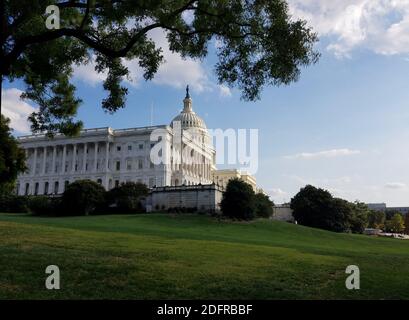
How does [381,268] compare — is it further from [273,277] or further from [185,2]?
[185,2]

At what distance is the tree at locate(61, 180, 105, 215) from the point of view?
7812cm

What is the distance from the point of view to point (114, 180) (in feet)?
425

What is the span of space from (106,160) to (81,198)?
5037cm

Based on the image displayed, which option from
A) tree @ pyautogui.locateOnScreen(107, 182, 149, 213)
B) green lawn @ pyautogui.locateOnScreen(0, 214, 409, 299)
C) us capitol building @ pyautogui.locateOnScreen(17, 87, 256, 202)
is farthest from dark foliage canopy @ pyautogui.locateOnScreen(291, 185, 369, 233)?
green lawn @ pyautogui.locateOnScreen(0, 214, 409, 299)

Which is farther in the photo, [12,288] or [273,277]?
[273,277]

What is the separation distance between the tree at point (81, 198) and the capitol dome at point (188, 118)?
79.2 m

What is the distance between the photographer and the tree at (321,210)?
84125 millimetres

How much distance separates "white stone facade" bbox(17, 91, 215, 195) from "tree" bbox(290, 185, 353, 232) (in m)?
44.7

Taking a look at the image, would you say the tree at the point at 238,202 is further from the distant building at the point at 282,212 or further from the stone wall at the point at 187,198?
the distant building at the point at 282,212

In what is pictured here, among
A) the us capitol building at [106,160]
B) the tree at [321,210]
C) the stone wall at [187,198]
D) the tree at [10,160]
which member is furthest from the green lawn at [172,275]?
the us capitol building at [106,160]

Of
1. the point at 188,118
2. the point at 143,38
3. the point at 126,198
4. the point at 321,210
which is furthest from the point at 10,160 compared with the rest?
the point at 188,118
